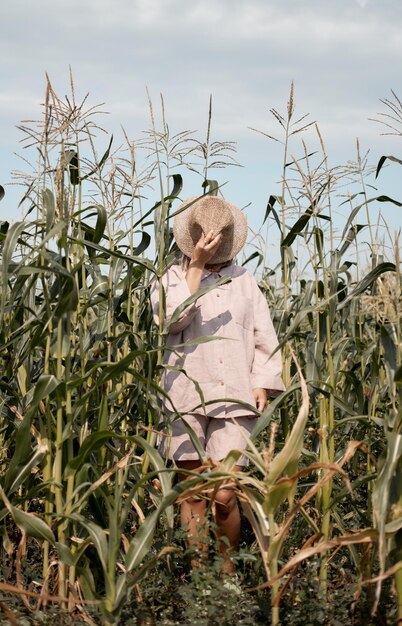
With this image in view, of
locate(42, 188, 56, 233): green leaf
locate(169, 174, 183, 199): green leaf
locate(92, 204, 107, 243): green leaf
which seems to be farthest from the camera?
locate(169, 174, 183, 199): green leaf

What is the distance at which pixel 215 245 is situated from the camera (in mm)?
3820

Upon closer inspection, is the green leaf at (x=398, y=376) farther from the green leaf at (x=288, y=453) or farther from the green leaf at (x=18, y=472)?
the green leaf at (x=18, y=472)

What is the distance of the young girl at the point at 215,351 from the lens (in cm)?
381

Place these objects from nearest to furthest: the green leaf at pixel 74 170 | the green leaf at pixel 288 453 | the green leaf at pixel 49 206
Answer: the green leaf at pixel 288 453 < the green leaf at pixel 49 206 < the green leaf at pixel 74 170

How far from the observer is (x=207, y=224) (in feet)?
12.9

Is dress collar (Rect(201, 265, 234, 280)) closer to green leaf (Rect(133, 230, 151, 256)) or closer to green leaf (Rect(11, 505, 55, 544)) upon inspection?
green leaf (Rect(133, 230, 151, 256))

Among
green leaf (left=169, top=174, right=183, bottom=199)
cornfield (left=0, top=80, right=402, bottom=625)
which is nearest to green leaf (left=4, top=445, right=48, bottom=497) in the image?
cornfield (left=0, top=80, right=402, bottom=625)

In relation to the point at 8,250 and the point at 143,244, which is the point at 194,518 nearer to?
the point at 143,244

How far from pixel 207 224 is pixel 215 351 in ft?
2.01

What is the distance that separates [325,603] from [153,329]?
6.99 ft

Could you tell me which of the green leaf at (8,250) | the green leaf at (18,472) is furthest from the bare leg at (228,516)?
the green leaf at (8,250)

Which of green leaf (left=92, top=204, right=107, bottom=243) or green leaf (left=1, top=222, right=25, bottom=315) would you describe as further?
green leaf (left=92, top=204, right=107, bottom=243)

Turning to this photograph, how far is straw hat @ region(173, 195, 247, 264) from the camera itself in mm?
3939

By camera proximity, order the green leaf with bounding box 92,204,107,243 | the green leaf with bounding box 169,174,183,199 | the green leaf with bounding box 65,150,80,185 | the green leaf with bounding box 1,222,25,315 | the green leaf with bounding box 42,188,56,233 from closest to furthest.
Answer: the green leaf with bounding box 1,222,25,315 → the green leaf with bounding box 42,188,56,233 → the green leaf with bounding box 92,204,107,243 → the green leaf with bounding box 65,150,80,185 → the green leaf with bounding box 169,174,183,199
